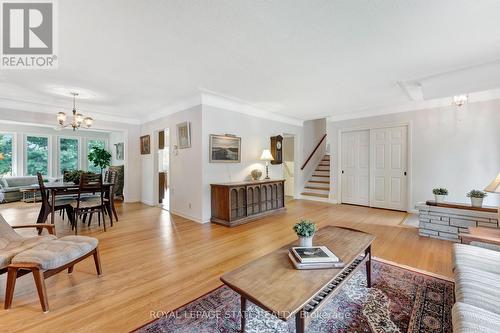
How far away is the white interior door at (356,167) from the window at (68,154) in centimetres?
954

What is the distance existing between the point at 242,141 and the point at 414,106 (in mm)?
3979

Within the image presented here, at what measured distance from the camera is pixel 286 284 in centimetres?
128

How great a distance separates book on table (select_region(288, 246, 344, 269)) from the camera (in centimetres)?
148

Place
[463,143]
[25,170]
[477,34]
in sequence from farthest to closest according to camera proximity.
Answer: [25,170], [463,143], [477,34]

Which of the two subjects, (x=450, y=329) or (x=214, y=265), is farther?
(x=214, y=265)

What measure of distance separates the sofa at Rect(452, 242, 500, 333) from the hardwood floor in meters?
0.65

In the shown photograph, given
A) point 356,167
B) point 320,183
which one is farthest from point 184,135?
point 320,183

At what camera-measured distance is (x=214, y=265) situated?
246cm

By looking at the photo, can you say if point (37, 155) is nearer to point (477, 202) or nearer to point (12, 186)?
point (12, 186)

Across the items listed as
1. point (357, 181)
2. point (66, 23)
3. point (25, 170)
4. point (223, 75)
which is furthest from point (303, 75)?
point (25, 170)

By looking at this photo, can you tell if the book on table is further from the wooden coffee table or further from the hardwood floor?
the hardwood floor

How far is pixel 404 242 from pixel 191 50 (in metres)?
3.92

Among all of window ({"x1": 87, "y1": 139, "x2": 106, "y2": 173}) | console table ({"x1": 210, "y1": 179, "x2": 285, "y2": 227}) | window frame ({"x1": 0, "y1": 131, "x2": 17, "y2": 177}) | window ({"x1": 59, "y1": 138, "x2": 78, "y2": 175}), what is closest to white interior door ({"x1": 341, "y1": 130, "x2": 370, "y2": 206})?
console table ({"x1": 210, "y1": 179, "x2": 285, "y2": 227})

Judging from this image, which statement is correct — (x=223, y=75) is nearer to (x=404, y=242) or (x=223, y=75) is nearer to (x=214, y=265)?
(x=214, y=265)
